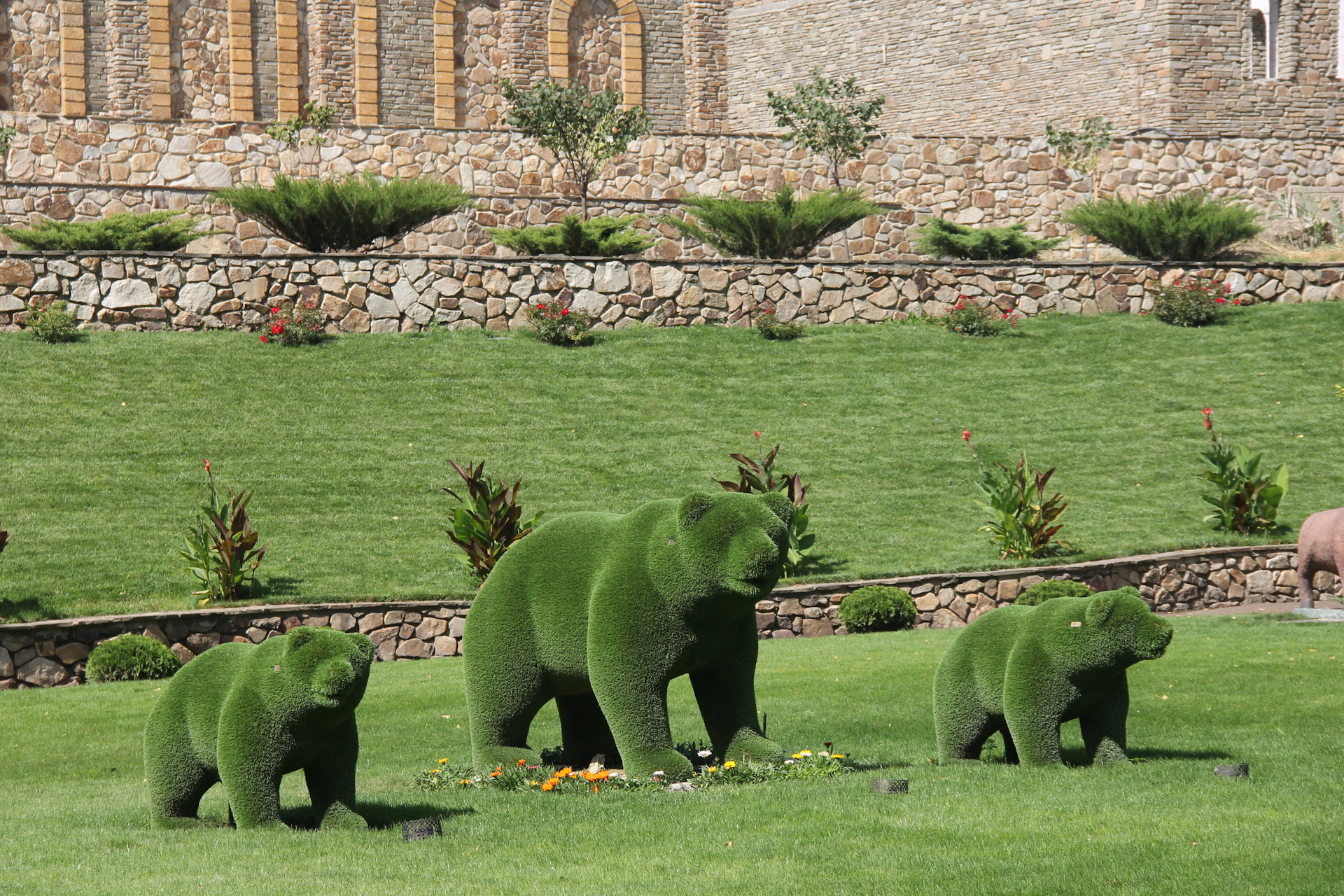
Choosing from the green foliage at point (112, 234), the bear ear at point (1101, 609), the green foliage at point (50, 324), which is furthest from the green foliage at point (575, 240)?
the bear ear at point (1101, 609)

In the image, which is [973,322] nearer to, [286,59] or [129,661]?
[129,661]

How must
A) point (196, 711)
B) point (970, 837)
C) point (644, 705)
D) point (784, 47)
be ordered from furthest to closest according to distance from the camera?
point (784, 47) < point (644, 705) < point (196, 711) < point (970, 837)

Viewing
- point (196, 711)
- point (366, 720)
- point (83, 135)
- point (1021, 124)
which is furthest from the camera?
point (1021, 124)

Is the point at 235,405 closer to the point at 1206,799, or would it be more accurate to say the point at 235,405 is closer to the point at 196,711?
the point at 196,711

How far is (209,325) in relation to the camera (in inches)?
786

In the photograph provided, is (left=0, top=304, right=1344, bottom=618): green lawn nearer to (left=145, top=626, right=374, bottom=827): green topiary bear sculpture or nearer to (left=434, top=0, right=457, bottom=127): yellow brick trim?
(left=145, top=626, right=374, bottom=827): green topiary bear sculpture

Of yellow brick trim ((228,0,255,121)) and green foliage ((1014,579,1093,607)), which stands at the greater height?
yellow brick trim ((228,0,255,121))

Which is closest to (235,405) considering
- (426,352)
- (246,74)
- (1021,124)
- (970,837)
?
(426,352)

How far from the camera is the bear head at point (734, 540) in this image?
6.05 metres

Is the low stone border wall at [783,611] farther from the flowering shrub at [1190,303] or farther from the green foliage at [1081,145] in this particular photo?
the green foliage at [1081,145]

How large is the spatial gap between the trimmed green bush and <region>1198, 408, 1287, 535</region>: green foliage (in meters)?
4.11

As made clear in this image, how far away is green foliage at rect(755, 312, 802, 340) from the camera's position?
21.1 metres

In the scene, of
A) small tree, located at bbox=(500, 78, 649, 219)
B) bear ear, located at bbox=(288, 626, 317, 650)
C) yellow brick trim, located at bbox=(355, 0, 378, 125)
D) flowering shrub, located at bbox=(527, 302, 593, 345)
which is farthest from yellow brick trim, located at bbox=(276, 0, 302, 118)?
bear ear, located at bbox=(288, 626, 317, 650)

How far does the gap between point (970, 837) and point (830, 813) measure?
68cm
